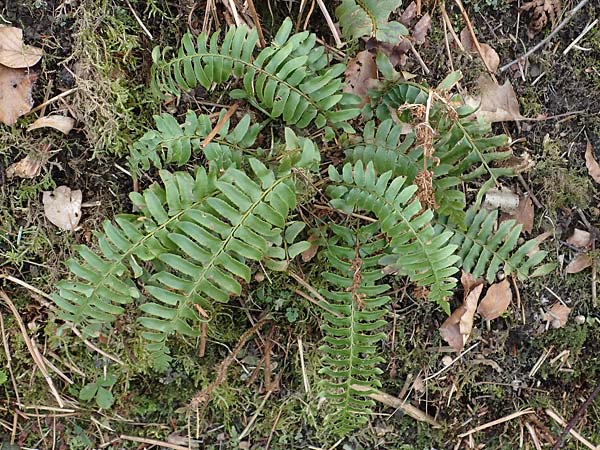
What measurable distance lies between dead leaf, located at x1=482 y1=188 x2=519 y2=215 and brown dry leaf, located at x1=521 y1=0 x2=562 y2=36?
94 centimetres

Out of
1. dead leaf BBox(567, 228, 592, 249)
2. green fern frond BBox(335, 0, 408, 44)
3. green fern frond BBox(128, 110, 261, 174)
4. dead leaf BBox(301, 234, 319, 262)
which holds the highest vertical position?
green fern frond BBox(335, 0, 408, 44)

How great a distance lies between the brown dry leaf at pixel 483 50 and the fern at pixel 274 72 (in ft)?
3.06

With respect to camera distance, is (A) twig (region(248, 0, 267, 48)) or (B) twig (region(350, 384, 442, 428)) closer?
(A) twig (region(248, 0, 267, 48))

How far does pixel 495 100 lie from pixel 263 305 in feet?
5.75

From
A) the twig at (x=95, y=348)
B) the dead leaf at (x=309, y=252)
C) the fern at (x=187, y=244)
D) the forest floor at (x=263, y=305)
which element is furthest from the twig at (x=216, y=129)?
the twig at (x=95, y=348)

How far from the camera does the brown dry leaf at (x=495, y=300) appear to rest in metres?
3.61

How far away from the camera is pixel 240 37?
2926mm

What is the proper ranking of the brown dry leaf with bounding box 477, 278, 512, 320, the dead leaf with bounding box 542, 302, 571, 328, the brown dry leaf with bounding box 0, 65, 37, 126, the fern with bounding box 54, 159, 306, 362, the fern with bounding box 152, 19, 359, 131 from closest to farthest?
1. the fern with bounding box 54, 159, 306, 362
2. the fern with bounding box 152, 19, 359, 131
3. the brown dry leaf with bounding box 0, 65, 37, 126
4. the brown dry leaf with bounding box 477, 278, 512, 320
5. the dead leaf with bounding box 542, 302, 571, 328

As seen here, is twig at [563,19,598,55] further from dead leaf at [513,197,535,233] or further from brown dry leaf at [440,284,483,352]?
brown dry leaf at [440,284,483,352]

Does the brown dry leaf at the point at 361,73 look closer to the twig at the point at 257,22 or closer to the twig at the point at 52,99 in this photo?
the twig at the point at 257,22

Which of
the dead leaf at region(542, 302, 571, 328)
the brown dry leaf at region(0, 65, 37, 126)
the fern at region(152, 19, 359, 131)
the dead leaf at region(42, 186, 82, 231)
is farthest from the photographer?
the dead leaf at region(542, 302, 571, 328)

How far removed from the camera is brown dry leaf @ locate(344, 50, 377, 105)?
3.38 m

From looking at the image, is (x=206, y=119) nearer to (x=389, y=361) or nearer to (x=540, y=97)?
(x=389, y=361)

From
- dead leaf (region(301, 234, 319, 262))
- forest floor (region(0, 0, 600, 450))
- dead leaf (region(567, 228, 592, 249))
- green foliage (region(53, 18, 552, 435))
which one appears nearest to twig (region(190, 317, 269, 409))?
forest floor (region(0, 0, 600, 450))
